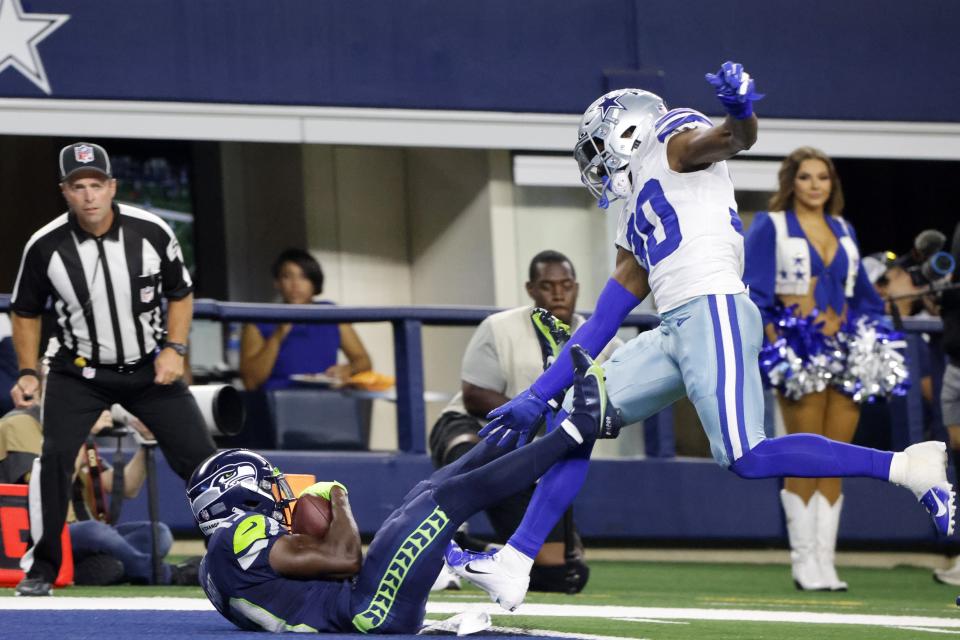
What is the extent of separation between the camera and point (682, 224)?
20.3 ft

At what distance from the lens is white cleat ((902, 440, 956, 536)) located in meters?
6.00

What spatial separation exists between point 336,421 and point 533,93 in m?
2.78

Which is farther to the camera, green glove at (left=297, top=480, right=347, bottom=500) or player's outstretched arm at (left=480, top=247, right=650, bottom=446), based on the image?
player's outstretched arm at (left=480, top=247, right=650, bottom=446)

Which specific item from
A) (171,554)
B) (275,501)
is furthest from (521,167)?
(275,501)

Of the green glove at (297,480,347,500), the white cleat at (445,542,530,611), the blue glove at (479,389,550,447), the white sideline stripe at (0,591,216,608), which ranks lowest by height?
the white sideline stripe at (0,591,216,608)

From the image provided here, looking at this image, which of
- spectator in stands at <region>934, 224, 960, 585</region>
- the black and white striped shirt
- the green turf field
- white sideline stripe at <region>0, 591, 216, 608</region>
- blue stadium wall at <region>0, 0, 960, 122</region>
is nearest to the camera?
the green turf field

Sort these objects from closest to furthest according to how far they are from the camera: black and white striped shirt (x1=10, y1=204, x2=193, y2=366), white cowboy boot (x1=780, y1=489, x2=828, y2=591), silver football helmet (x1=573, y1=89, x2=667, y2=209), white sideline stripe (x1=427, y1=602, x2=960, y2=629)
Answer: silver football helmet (x1=573, y1=89, x2=667, y2=209) → white sideline stripe (x1=427, y1=602, x2=960, y2=629) → black and white striped shirt (x1=10, y1=204, x2=193, y2=366) → white cowboy boot (x1=780, y1=489, x2=828, y2=591)

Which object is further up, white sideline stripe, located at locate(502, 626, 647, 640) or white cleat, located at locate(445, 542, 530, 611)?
white cleat, located at locate(445, 542, 530, 611)

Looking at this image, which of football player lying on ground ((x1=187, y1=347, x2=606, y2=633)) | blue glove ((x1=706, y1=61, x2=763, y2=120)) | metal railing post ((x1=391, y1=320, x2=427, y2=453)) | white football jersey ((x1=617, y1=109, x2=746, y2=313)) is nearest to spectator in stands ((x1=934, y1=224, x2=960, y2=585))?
metal railing post ((x1=391, y1=320, x2=427, y2=453))

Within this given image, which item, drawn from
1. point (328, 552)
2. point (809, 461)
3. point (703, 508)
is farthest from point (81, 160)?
point (703, 508)

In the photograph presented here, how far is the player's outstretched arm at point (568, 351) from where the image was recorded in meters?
6.05

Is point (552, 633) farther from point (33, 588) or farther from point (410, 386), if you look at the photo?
point (410, 386)

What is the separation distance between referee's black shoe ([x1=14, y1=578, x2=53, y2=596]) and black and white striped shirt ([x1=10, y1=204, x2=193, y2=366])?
968mm

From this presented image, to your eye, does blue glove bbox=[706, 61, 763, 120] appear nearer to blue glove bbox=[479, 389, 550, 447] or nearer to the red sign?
blue glove bbox=[479, 389, 550, 447]
